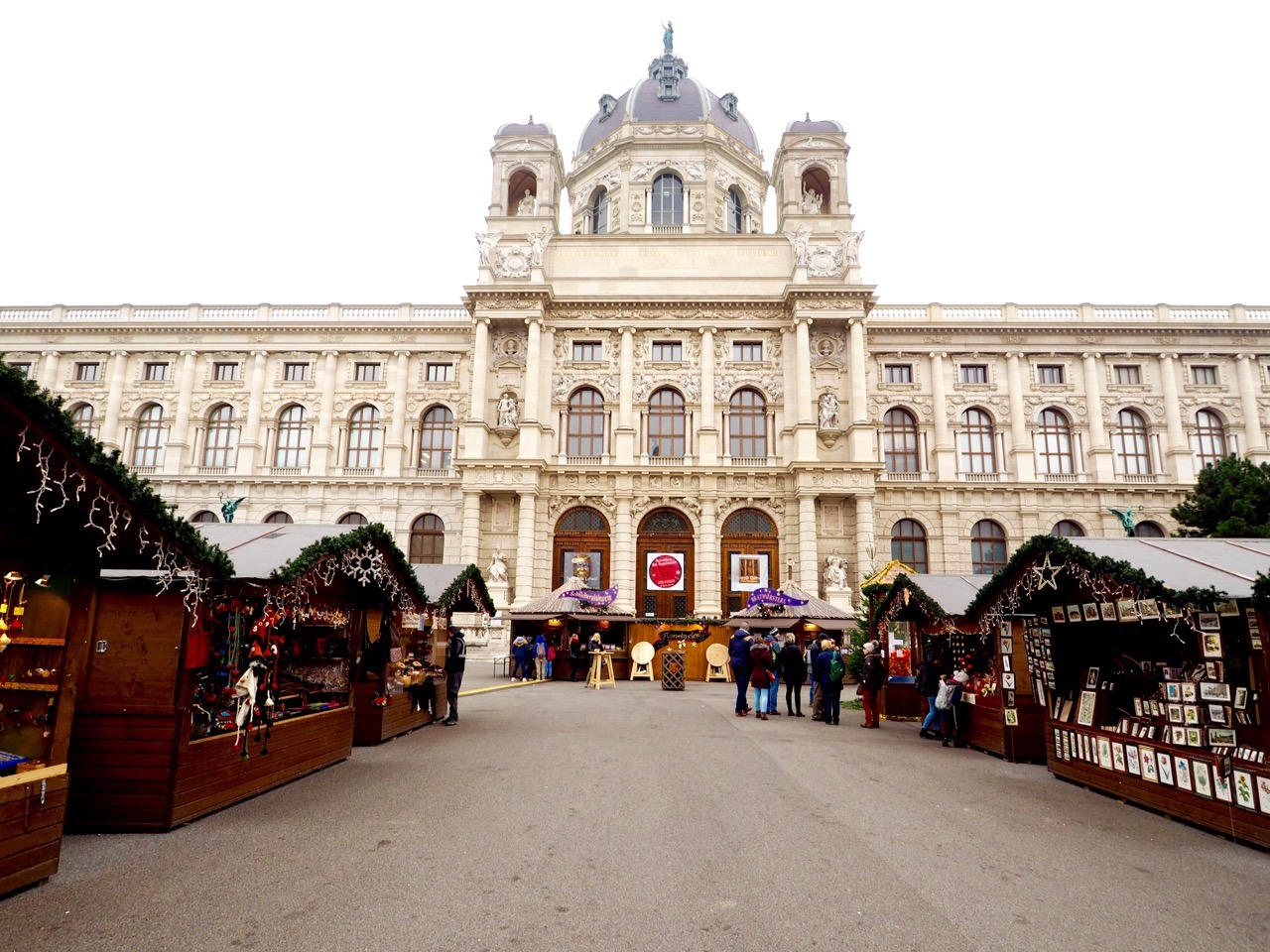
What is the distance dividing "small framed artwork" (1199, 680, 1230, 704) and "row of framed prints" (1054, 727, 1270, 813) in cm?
63

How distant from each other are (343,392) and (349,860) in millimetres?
35676

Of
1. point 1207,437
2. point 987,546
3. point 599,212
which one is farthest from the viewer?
point 599,212

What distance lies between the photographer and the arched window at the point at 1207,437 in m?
36.7

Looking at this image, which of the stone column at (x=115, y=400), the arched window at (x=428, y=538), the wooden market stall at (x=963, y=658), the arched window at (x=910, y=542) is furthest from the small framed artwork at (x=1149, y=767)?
the stone column at (x=115, y=400)

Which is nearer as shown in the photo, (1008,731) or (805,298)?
(1008,731)

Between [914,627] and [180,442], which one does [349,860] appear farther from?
[180,442]

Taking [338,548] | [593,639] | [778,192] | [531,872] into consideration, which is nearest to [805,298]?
[778,192]

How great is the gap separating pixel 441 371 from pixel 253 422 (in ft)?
31.5

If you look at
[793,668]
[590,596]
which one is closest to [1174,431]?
[590,596]

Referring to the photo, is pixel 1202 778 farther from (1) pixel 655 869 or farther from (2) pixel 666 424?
(2) pixel 666 424

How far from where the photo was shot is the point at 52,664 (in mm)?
6566

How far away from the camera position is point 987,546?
36.1 metres

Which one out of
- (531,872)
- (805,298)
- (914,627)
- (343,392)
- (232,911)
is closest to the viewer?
(232,911)

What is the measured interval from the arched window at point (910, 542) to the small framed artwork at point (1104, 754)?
27499 millimetres
